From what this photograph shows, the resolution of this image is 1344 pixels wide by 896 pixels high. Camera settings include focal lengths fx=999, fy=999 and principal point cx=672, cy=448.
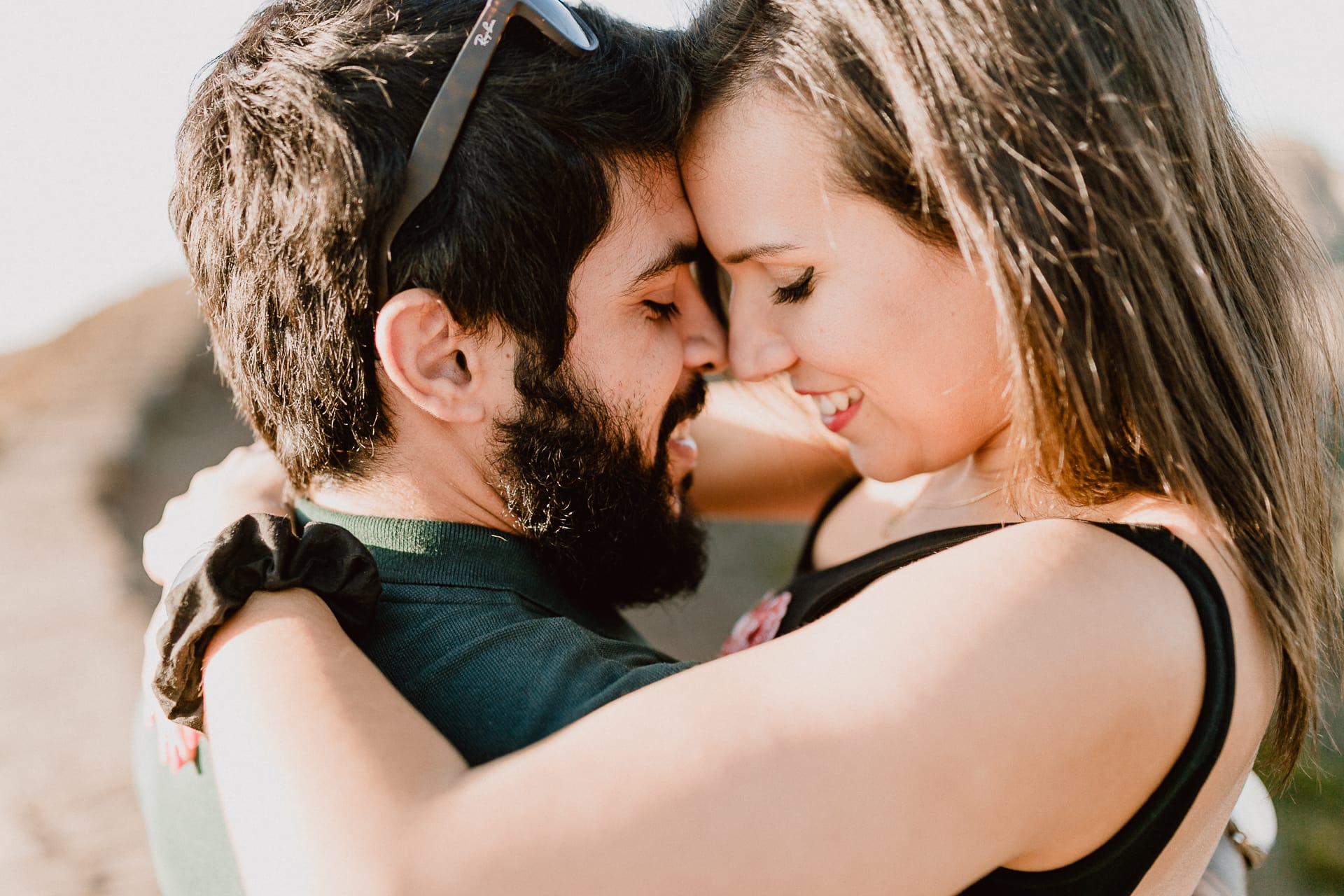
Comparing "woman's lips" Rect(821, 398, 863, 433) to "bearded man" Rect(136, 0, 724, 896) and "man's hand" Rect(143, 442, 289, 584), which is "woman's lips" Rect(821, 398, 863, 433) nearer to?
"bearded man" Rect(136, 0, 724, 896)

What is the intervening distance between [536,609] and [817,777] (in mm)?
821

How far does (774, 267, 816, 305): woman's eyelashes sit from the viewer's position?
1958 mm

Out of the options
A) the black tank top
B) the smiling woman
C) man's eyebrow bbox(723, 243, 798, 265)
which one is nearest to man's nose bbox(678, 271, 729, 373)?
the smiling woman

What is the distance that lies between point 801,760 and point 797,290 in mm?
1016

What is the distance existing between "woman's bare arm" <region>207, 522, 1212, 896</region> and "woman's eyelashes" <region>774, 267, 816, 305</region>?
28.5 inches

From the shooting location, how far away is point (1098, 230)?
1599mm

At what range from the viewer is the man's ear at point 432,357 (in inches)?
74.9

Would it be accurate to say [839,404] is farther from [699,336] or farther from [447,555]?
[447,555]

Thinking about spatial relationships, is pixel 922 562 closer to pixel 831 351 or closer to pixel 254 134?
pixel 831 351

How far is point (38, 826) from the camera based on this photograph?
3.32 metres

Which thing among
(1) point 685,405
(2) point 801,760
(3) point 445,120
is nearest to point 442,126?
(3) point 445,120

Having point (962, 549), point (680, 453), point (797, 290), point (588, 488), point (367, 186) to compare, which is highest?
point (367, 186)

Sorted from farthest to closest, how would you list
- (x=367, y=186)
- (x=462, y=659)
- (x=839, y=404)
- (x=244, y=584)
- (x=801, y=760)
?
(x=839, y=404), (x=367, y=186), (x=462, y=659), (x=244, y=584), (x=801, y=760)

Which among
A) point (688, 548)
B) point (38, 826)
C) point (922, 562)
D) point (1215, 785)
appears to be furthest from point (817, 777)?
point (38, 826)
